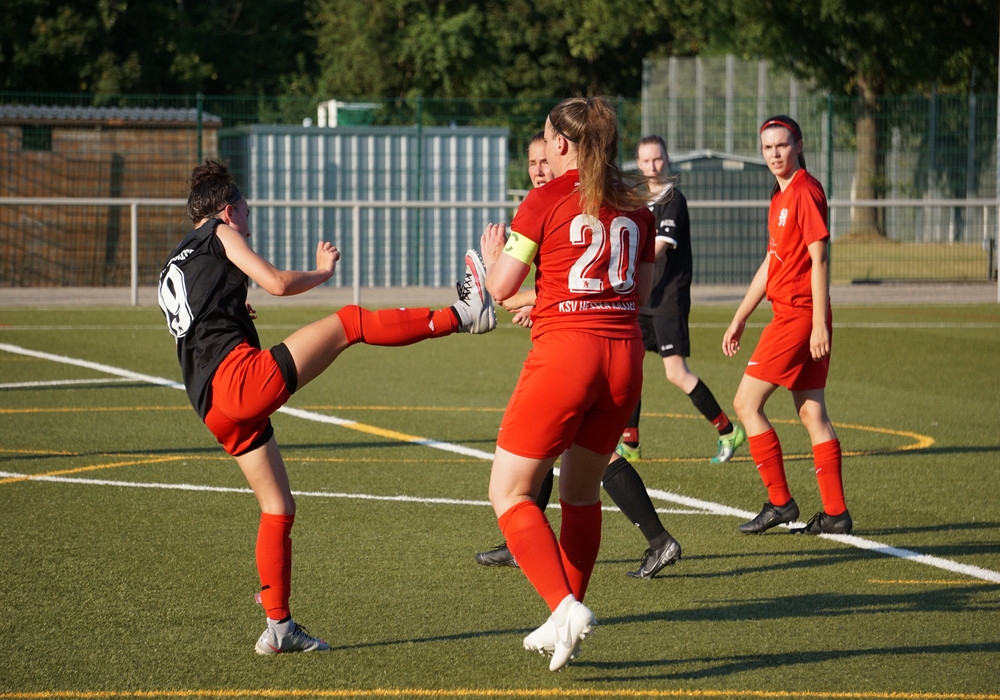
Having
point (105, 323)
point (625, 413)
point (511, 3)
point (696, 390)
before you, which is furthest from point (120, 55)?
point (625, 413)

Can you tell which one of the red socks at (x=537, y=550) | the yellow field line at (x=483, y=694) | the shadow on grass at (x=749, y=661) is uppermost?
the red socks at (x=537, y=550)

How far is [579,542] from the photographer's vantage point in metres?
4.68

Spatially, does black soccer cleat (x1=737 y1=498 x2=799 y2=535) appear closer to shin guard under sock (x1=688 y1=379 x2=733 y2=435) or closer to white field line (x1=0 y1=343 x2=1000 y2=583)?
white field line (x1=0 y1=343 x2=1000 y2=583)

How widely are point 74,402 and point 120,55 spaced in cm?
3676

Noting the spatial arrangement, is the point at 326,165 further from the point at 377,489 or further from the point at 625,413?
the point at 625,413

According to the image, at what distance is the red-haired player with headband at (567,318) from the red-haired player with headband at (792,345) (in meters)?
2.31

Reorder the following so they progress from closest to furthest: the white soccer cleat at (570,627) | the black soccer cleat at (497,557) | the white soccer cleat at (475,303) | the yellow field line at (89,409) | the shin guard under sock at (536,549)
A: the white soccer cleat at (570,627) → the shin guard under sock at (536,549) → the white soccer cleat at (475,303) → the black soccer cleat at (497,557) → the yellow field line at (89,409)

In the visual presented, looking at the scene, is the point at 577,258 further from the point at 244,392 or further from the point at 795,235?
the point at 795,235

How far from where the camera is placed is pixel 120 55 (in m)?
Result: 44.9

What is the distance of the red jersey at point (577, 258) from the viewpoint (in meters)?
Result: 4.28

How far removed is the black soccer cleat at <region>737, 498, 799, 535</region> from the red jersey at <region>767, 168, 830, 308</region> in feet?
3.36

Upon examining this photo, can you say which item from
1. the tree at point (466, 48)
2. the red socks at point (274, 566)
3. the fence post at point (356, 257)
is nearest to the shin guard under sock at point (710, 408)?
the red socks at point (274, 566)

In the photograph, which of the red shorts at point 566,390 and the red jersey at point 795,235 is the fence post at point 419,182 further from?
the red shorts at point 566,390

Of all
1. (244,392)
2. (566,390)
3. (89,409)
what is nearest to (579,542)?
(566,390)
